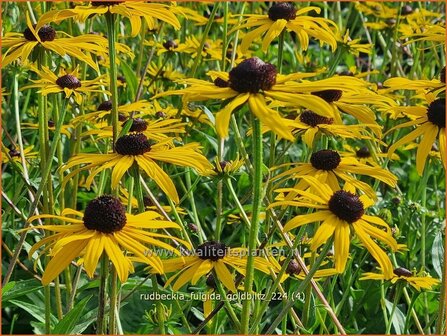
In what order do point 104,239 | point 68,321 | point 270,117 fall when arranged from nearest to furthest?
1. point 270,117
2. point 104,239
3. point 68,321

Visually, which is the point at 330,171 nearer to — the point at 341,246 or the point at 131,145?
the point at 341,246

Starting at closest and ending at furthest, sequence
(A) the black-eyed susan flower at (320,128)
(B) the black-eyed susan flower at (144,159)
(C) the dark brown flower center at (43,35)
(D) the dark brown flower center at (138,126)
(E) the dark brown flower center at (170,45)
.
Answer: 1. (B) the black-eyed susan flower at (144,159)
2. (A) the black-eyed susan flower at (320,128)
3. (D) the dark brown flower center at (138,126)
4. (C) the dark brown flower center at (43,35)
5. (E) the dark brown flower center at (170,45)

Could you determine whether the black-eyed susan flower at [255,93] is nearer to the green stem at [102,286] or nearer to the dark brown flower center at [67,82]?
the green stem at [102,286]

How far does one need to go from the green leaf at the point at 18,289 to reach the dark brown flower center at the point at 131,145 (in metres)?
0.28

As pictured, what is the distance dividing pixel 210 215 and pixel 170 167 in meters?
0.46

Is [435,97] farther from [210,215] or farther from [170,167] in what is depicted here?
[210,215]

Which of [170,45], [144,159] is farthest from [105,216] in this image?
[170,45]

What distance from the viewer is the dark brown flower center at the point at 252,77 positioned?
2.93 feet

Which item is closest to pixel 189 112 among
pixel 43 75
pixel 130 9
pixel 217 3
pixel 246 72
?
pixel 217 3

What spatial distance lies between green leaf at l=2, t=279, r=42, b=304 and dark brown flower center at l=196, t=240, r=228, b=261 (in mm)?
270

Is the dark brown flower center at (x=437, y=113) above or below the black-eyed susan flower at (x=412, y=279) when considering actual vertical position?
above

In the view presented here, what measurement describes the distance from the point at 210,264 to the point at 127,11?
393 mm

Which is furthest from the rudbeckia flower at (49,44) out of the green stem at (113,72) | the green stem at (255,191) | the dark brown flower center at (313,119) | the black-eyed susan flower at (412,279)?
the black-eyed susan flower at (412,279)

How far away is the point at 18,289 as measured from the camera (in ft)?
4.18
